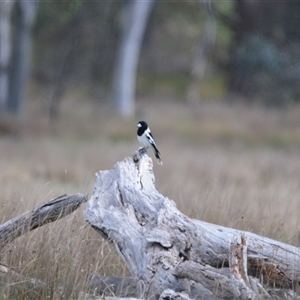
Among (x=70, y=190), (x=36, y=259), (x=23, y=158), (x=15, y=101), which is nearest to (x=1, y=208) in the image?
(x=36, y=259)

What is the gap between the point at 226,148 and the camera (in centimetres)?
1834

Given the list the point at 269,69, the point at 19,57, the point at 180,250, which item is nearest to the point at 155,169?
the point at 180,250

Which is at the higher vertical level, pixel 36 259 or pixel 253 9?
pixel 253 9

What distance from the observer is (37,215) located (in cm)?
551

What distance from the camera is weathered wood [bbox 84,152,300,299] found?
199 inches

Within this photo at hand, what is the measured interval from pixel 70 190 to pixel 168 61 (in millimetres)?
29560

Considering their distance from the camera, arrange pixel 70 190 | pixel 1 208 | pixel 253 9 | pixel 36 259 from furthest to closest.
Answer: pixel 253 9
pixel 70 190
pixel 1 208
pixel 36 259

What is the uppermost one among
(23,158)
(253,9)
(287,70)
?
(253,9)

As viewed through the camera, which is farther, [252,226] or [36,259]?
[252,226]

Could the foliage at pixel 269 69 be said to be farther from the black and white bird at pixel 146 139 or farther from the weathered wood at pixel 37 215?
the weathered wood at pixel 37 215

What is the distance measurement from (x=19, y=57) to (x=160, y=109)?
5.17 meters

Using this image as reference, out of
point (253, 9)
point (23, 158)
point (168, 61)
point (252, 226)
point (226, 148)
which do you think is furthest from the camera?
point (168, 61)

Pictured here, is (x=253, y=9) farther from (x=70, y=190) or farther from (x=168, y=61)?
(x=70, y=190)

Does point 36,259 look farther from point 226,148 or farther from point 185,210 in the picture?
point 226,148
